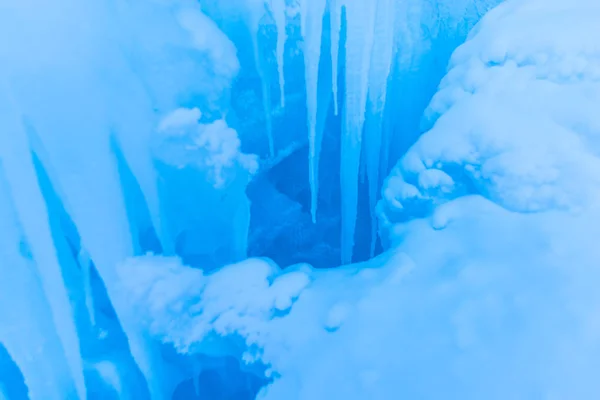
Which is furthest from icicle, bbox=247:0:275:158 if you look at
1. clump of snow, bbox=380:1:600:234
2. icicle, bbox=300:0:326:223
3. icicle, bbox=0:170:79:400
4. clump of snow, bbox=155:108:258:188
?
icicle, bbox=0:170:79:400

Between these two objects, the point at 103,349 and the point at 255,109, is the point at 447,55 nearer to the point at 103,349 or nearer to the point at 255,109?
the point at 255,109

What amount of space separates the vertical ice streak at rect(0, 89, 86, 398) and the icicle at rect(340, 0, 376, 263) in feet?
7.23

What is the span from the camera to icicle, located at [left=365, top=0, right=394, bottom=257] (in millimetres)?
3605

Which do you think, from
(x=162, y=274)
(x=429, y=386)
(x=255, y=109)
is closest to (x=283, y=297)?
(x=162, y=274)

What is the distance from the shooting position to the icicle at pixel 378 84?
3605mm

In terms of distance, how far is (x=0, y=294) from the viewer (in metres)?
2.64

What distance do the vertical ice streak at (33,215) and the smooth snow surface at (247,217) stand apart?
0.04 ft

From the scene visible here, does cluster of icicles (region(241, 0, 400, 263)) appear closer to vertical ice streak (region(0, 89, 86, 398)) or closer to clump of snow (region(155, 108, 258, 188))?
clump of snow (region(155, 108, 258, 188))

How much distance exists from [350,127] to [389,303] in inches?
63.9

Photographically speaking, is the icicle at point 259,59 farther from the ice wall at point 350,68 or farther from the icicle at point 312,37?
the icicle at point 312,37

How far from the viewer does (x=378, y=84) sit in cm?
384

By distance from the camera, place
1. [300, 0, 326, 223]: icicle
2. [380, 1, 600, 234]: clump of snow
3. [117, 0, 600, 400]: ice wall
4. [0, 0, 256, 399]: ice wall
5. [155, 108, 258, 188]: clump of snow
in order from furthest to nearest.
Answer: [300, 0, 326, 223]: icicle, [155, 108, 258, 188]: clump of snow, [380, 1, 600, 234]: clump of snow, [0, 0, 256, 399]: ice wall, [117, 0, 600, 400]: ice wall

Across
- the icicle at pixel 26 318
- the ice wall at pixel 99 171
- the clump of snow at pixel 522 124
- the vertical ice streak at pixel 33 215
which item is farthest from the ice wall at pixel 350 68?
the icicle at pixel 26 318

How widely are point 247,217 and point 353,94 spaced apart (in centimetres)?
122
